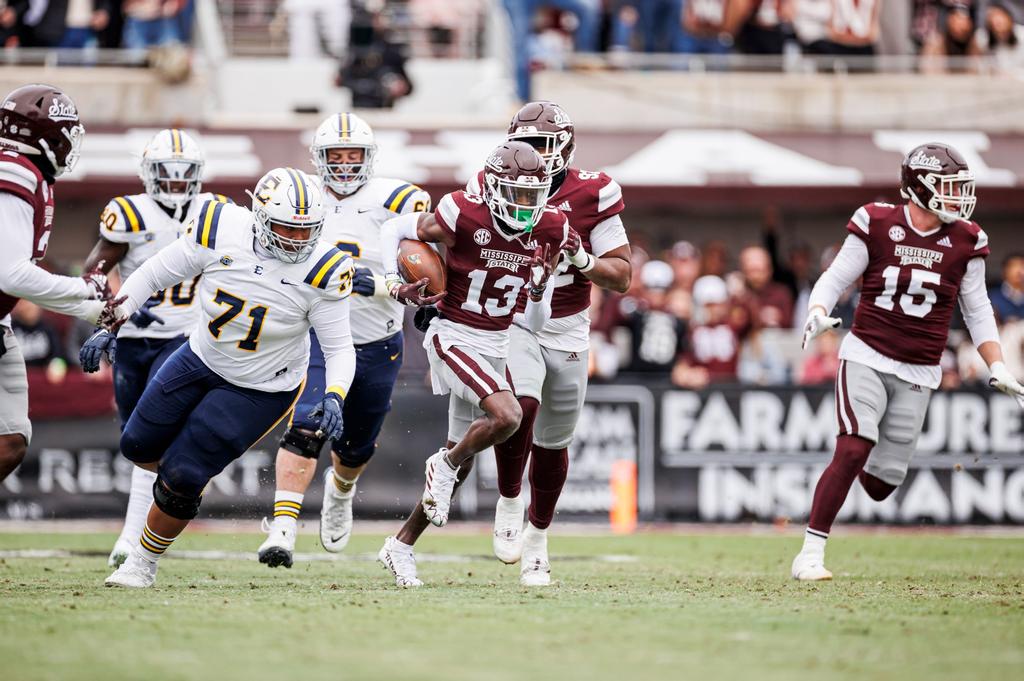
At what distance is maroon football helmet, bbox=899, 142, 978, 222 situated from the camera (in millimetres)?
7859

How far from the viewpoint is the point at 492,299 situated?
716 cm

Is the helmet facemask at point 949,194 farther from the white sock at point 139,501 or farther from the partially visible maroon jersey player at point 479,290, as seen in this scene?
the white sock at point 139,501

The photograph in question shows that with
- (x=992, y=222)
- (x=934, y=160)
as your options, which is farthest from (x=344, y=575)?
(x=992, y=222)

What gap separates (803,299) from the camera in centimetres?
1505

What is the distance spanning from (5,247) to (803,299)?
9.84 meters

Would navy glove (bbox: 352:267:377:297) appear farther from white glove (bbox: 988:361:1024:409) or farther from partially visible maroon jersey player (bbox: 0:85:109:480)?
white glove (bbox: 988:361:1024:409)

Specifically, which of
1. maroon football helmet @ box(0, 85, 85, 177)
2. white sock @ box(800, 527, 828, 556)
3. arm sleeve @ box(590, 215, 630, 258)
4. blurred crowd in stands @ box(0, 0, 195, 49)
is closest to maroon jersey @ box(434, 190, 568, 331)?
arm sleeve @ box(590, 215, 630, 258)

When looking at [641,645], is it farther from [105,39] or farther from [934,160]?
[105,39]

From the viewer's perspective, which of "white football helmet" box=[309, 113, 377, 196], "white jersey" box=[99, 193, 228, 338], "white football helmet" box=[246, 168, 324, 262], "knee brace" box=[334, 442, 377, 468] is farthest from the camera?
"knee brace" box=[334, 442, 377, 468]

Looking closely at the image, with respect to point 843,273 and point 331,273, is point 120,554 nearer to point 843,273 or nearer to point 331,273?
point 331,273

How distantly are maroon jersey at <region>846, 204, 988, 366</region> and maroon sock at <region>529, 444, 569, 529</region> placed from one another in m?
1.80

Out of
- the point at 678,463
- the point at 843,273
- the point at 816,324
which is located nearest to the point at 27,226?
the point at 816,324

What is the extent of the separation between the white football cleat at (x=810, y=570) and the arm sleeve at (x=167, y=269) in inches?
136

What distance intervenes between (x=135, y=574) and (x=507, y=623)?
2.22 m
